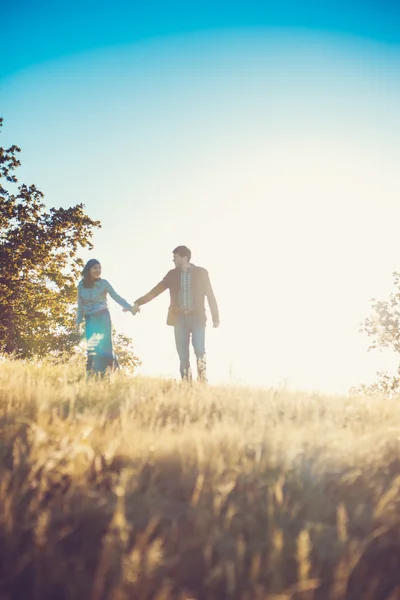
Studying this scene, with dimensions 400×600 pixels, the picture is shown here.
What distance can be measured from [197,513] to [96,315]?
574cm

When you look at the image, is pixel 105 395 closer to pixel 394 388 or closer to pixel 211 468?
pixel 211 468

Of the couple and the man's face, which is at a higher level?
the man's face

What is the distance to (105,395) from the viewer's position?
4.29 metres

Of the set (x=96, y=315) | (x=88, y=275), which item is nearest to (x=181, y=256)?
(x=88, y=275)

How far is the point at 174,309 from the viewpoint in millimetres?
7895

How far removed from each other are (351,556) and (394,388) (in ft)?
83.2

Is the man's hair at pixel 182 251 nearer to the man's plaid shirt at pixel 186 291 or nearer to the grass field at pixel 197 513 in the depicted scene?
the man's plaid shirt at pixel 186 291

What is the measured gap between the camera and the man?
7.61 metres

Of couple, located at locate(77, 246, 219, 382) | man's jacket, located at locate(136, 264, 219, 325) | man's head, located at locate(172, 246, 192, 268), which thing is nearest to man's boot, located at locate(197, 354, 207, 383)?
couple, located at locate(77, 246, 219, 382)

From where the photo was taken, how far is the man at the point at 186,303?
7.61m

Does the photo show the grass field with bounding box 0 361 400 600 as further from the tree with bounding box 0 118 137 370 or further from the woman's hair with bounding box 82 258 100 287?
the tree with bounding box 0 118 137 370

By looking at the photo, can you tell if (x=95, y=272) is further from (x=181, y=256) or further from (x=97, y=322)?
(x=181, y=256)

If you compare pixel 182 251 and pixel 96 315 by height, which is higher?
pixel 182 251

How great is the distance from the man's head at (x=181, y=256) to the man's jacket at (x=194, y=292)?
14 centimetres
